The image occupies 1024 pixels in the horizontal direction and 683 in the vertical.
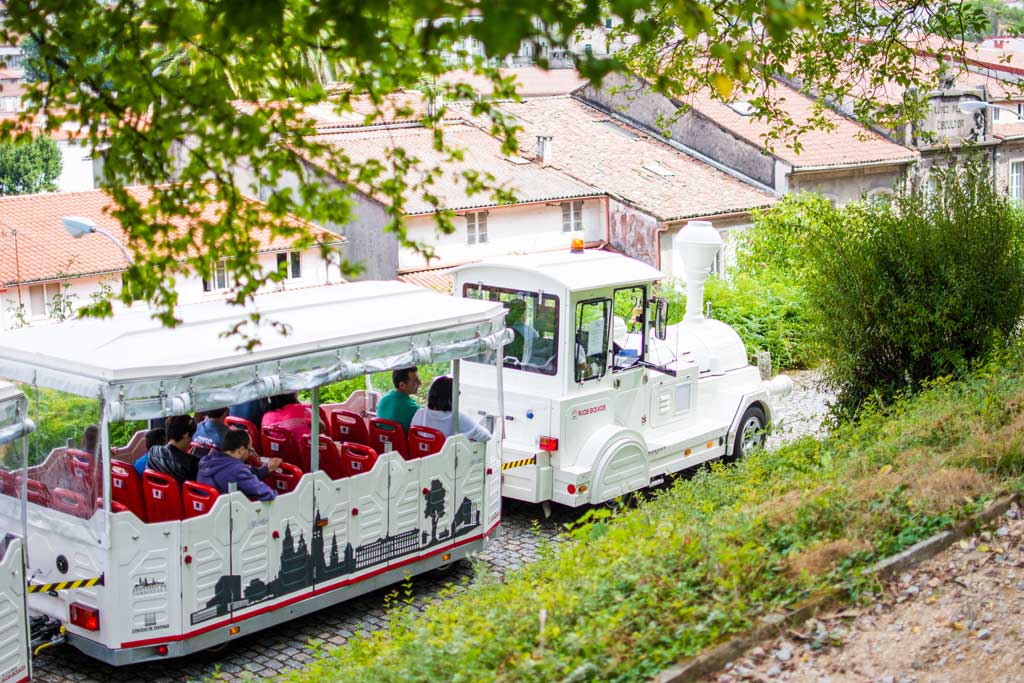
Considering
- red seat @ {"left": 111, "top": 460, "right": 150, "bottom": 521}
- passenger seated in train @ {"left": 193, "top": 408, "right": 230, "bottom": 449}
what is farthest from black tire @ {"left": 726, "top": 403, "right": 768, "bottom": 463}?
red seat @ {"left": 111, "top": 460, "right": 150, "bottom": 521}

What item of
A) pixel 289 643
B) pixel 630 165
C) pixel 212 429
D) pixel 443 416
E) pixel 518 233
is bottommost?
pixel 289 643

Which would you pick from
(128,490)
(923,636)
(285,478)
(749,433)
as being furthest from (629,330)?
(923,636)

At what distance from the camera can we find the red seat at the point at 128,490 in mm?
8820

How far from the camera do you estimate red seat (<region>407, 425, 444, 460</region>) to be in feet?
34.7

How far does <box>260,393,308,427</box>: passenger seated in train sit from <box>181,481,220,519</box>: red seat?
226 centimetres

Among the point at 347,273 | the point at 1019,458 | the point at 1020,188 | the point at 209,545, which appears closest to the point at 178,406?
the point at 209,545

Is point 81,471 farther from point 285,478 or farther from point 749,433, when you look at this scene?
point 749,433

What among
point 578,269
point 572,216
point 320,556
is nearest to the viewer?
point 320,556

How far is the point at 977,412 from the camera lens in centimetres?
1072

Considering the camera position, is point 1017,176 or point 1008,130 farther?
point 1017,176

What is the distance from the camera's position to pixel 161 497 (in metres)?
8.79

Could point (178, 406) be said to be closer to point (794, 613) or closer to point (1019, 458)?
point (794, 613)

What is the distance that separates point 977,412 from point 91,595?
788cm

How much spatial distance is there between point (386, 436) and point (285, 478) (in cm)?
148
